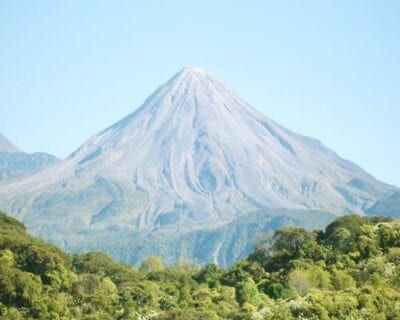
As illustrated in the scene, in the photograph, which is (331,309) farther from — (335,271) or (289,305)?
(335,271)

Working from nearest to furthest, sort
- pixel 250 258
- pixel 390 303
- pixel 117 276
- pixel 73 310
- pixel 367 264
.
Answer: pixel 390 303, pixel 73 310, pixel 367 264, pixel 117 276, pixel 250 258

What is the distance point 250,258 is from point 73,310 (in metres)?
23.4

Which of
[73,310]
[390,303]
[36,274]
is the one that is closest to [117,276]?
[36,274]

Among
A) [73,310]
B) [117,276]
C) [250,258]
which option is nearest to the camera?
[73,310]

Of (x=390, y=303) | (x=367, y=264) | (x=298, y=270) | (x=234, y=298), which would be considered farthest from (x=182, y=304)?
(x=390, y=303)

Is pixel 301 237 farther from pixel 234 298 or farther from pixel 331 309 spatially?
pixel 331 309

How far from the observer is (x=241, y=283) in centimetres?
6000

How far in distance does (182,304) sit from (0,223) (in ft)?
83.2

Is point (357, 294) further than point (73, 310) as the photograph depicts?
No

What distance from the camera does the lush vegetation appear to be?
45.1 meters

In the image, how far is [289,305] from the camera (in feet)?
148

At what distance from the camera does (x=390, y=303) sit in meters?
42.9

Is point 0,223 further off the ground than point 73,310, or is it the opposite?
point 0,223

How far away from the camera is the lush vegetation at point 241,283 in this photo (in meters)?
45.1
